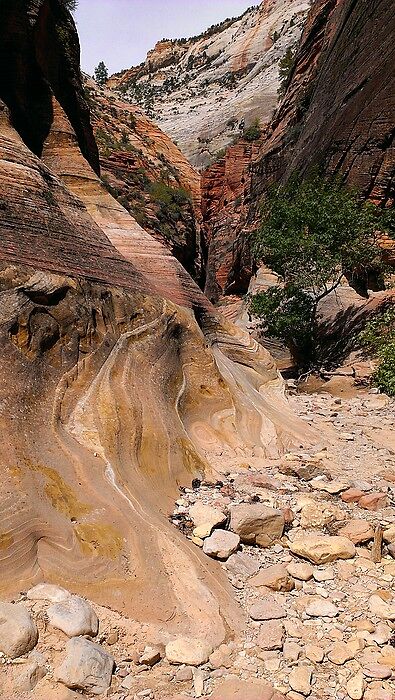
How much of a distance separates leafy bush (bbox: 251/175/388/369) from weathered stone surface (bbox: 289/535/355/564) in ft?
29.6

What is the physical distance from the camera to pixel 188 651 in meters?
2.25

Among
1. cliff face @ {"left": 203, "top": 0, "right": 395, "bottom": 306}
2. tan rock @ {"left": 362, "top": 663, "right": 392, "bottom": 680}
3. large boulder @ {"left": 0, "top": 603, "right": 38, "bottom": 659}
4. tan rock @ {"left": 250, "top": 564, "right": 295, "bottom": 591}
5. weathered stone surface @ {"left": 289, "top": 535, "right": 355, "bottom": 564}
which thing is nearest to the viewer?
large boulder @ {"left": 0, "top": 603, "right": 38, "bottom": 659}

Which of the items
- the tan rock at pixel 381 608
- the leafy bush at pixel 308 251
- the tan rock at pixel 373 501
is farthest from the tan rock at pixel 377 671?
the leafy bush at pixel 308 251

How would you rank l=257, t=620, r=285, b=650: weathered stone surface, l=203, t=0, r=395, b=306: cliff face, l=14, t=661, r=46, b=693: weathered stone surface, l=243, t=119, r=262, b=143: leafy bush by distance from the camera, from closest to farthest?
l=14, t=661, r=46, b=693: weathered stone surface < l=257, t=620, r=285, b=650: weathered stone surface < l=203, t=0, r=395, b=306: cliff face < l=243, t=119, r=262, b=143: leafy bush

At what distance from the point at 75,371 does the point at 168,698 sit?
2346 millimetres

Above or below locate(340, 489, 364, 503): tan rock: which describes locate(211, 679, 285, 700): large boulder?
above

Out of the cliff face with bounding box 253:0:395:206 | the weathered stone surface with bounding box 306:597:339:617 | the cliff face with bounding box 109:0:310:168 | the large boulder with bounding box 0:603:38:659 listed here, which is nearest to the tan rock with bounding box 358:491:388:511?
the weathered stone surface with bounding box 306:597:339:617

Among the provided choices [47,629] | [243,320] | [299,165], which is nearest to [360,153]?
[299,165]

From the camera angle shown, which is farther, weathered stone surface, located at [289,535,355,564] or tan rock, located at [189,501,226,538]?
tan rock, located at [189,501,226,538]

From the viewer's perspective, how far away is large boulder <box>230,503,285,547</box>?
3.23 meters

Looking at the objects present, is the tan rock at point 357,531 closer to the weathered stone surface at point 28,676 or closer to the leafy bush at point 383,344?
the weathered stone surface at point 28,676

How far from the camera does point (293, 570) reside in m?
2.91

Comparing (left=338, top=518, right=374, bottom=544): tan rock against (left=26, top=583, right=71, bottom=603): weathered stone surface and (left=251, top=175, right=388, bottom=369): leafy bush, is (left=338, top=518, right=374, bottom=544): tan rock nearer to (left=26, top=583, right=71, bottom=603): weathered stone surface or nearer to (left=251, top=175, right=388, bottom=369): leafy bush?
(left=26, top=583, right=71, bottom=603): weathered stone surface

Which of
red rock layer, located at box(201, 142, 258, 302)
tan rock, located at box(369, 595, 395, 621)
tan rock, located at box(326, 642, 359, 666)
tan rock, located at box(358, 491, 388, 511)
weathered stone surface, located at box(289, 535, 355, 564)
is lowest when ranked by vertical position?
tan rock, located at box(358, 491, 388, 511)
